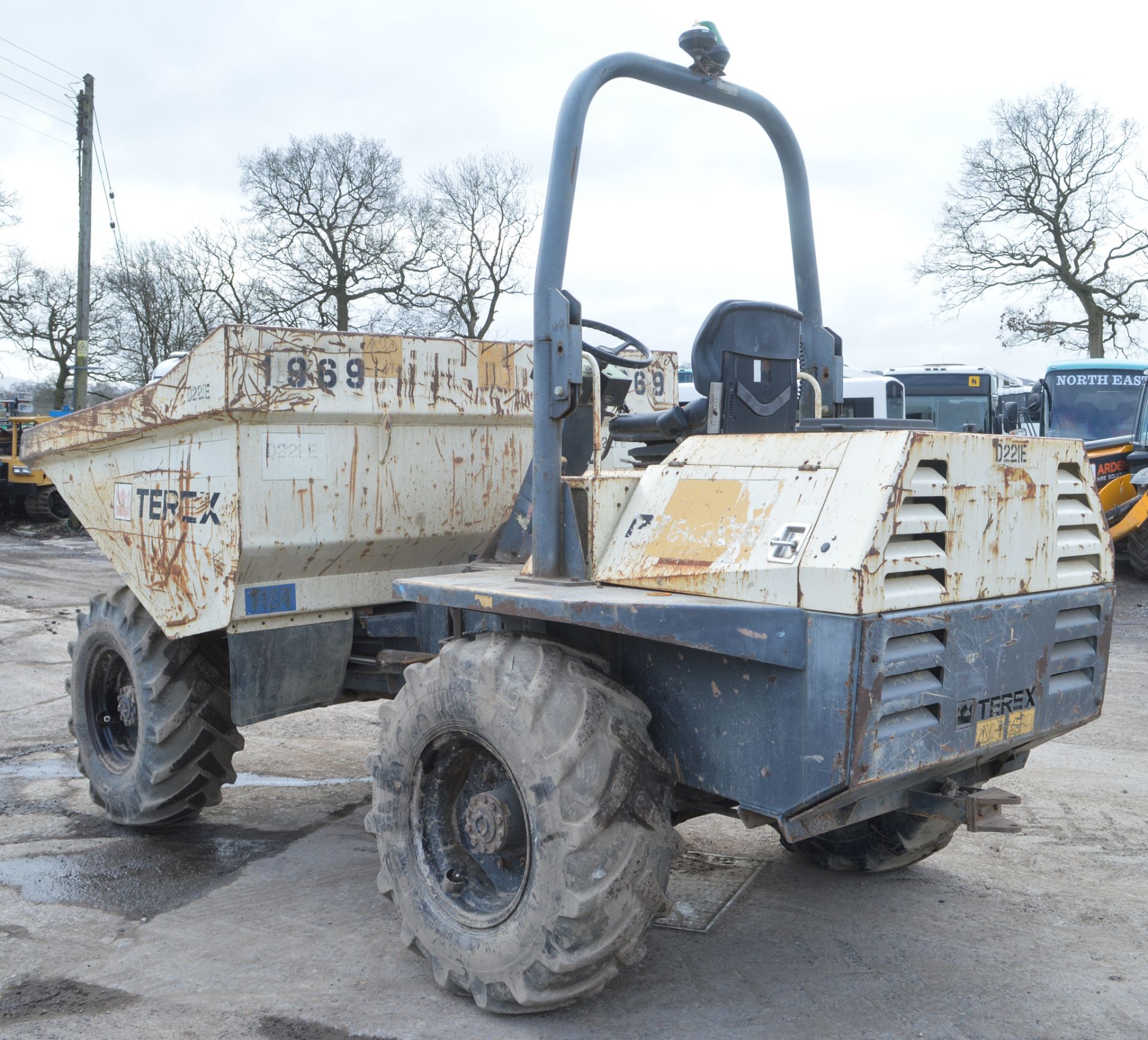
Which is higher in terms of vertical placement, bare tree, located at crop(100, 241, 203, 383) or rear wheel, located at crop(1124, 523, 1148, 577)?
bare tree, located at crop(100, 241, 203, 383)

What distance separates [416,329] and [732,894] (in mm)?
25694

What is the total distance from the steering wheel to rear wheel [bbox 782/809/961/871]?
1815 millimetres

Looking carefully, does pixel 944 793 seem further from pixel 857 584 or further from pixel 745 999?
pixel 857 584

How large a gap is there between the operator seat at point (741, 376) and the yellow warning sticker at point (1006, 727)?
1.07 meters

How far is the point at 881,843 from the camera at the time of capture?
4359 mm

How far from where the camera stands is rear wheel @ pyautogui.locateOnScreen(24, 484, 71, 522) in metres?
21.2

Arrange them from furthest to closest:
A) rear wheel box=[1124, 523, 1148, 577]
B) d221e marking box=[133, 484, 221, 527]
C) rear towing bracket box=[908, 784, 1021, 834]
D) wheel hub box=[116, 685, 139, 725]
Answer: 1. rear wheel box=[1124, 523, 1148, 577]
2. wheel hub box=[116, 685, 139, 725]
3. d221e marking box=[133, 484, 221, 527]
4. rear towing bracket box=[908, 784, 1021, 834]

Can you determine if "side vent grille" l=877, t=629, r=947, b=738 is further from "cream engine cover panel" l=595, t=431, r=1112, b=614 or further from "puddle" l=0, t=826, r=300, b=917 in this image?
"puddle" l=0, t=826, r=300, b=917

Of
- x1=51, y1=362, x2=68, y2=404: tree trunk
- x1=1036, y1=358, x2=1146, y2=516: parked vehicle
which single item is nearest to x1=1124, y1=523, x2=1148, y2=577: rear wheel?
x1=1036, y1=358, x2=1146, y2=516: parked vehicle

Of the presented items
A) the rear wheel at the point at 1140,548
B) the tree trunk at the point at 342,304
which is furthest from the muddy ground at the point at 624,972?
the tree trunk at the point at 342,304

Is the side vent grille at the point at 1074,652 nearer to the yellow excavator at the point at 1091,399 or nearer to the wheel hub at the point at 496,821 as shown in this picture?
the wheel hub at the point at 496,821

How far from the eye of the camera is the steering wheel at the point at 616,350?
150 inches

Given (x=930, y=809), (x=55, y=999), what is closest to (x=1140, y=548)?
(x=930, y=809)

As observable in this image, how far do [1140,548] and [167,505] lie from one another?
1218 centimetres
